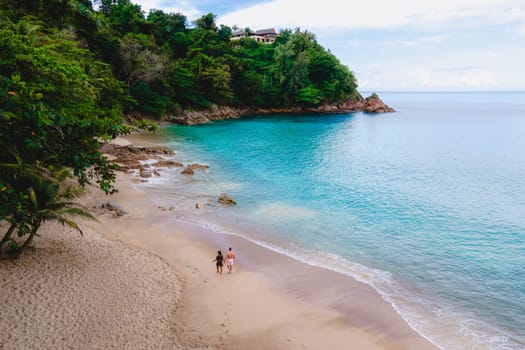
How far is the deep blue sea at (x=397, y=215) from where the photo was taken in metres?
13.9

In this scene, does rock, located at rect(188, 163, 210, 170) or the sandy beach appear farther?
A: rock, located at rect(188, 163, 210, 170)

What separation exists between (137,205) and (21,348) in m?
13.9

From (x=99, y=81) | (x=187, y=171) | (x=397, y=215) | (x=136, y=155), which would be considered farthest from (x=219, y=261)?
(x=136, y=155)

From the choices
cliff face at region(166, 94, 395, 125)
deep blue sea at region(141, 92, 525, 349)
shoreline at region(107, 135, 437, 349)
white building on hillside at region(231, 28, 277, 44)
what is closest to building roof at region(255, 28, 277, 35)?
white building on hillside at region(231, 28, 277, 44)

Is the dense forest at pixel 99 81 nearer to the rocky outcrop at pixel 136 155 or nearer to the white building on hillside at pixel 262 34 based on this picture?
the rocky outcrop at pixel 136 155

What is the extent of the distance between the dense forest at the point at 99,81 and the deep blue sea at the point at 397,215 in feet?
29.3

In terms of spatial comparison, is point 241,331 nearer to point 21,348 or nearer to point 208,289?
point 208,289

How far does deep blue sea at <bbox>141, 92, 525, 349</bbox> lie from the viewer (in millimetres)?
13930

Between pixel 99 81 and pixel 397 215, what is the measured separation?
26444mm

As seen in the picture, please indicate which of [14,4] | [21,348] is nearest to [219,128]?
[14,4]

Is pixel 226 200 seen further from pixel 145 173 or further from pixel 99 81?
pixel 99 81

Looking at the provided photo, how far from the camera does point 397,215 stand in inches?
922

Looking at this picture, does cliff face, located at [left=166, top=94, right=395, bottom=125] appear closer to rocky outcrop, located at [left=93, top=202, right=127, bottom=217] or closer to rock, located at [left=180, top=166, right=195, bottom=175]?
rock, located at [left=180, top=166, right=195, bottom=175]

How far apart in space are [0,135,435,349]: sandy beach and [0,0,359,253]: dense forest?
1759 millimetres
